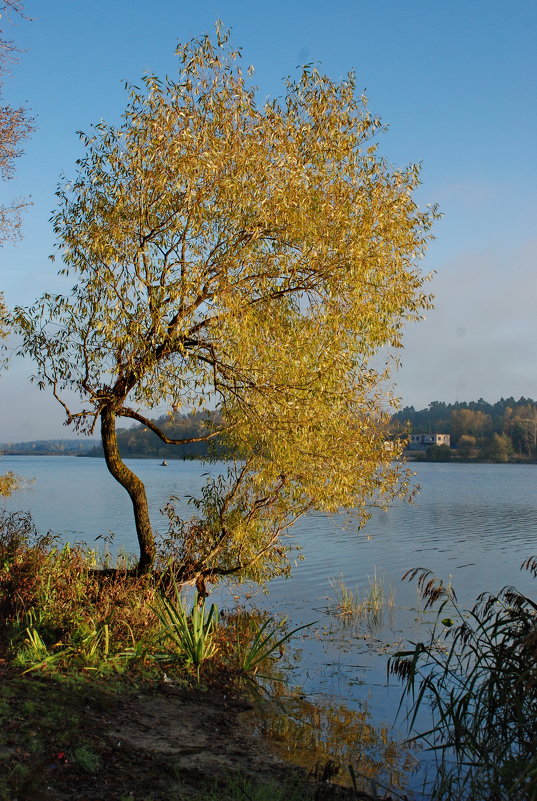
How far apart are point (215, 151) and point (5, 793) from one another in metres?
8.64

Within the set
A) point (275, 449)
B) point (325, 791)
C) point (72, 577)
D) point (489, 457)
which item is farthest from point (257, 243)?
point (489, 457)

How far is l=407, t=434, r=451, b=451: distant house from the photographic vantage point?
137625mm

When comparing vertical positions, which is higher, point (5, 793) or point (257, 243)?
point (257, 243)

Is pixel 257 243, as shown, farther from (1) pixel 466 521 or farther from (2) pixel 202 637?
(1) pixel 466 521

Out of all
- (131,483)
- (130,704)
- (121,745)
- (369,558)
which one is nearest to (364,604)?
(131,483)

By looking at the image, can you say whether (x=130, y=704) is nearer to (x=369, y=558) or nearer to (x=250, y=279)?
(x=250, y=279)

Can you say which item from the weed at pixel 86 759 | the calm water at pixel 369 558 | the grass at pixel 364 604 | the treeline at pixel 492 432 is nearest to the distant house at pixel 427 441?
the treeline at pixel 492 432

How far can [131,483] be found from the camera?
461 inches

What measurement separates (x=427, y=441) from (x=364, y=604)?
434 feet

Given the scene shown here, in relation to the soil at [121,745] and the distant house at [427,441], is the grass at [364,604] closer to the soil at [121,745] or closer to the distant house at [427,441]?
the soil at [121,745]

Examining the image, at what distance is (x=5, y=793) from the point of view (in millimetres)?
4914

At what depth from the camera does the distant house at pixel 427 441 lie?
13762 cm

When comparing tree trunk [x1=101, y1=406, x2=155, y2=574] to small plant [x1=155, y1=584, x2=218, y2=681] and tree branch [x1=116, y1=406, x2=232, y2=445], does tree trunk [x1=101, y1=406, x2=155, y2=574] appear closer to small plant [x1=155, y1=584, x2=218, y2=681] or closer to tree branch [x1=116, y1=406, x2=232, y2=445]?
tree branch [x1=116, y1=406, x2=232, y2=445]

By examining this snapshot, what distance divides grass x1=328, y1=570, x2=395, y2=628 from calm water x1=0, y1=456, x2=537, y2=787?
23cm
